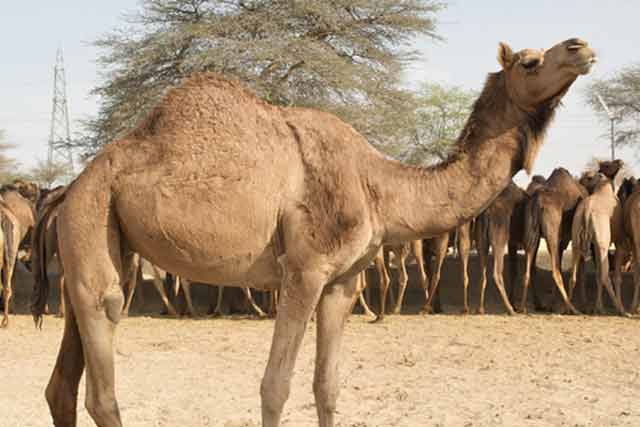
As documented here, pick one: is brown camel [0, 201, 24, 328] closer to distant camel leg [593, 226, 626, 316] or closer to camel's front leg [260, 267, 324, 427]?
distant camel leg [593, 226, 626, 316]

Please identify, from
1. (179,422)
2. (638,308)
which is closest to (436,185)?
(179,422)

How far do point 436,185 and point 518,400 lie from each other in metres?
3.03

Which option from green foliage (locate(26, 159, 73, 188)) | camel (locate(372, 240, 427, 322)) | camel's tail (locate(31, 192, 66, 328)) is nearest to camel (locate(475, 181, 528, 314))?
camel (locate(372, 240, 427, 322))

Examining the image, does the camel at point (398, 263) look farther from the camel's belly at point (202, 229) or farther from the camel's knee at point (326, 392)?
the camel's belly at point (202, 229)

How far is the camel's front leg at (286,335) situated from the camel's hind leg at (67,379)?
45.0 inches

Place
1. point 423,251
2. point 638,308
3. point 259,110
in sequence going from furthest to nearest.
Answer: point 423,251 → point 638,308 → point 259,110

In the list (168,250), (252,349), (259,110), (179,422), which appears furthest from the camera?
(252,349)

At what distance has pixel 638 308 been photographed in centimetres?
1524

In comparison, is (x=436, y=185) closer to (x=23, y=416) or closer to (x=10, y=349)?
(x=23, y=416)

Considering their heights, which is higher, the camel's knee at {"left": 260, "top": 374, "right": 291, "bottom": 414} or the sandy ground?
the camel's knee at {"left": 260, "top": 374, "right": 291, "bottom": 414}

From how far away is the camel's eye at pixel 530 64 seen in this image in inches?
202

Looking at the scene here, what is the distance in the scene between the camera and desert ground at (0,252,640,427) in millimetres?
7109

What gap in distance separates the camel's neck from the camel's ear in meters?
0.16

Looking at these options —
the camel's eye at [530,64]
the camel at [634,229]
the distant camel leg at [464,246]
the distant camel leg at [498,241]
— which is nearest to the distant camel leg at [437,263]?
the distant camel leg at [464,246]
